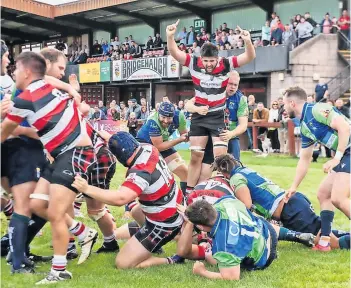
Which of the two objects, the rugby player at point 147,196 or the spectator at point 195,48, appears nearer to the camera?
the rugby player at point 147,196

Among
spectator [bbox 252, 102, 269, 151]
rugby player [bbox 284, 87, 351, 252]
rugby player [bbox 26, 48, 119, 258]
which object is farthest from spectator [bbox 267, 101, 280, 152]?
rugby player [bbox 26, 48, 119, 258]

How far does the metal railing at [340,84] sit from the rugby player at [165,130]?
15.3m

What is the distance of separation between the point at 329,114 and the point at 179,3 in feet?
81.9

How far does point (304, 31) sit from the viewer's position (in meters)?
22.7

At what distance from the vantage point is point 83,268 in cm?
549

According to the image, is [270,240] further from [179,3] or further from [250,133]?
[179,3]

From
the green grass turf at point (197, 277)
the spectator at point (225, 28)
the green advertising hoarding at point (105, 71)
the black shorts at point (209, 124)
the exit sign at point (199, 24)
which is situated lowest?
the green grass turf at point (197, 277)

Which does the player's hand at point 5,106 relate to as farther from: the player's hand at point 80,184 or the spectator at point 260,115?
the spectator at point 260,115

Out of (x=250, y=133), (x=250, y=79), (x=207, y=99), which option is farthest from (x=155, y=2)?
(x=207, y=99)

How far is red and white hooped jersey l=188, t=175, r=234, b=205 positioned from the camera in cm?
582

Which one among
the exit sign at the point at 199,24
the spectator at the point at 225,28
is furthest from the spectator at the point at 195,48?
the exit sign at the point at 199,24

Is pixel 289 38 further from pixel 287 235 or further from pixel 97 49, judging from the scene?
pixel 287 235

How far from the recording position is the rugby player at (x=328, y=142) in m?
5.91

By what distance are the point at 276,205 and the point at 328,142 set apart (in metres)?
0.93
